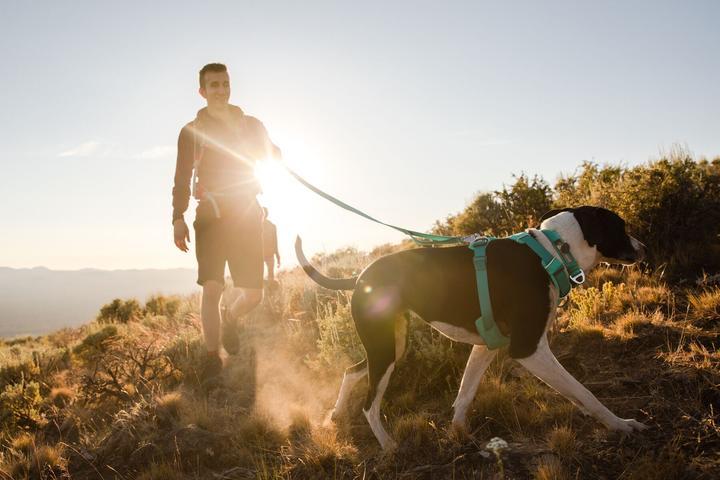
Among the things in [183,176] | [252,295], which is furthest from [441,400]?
[183,176]

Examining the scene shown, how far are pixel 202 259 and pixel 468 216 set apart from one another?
20.6 ft

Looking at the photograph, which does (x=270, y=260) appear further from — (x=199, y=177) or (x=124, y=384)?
(x=199, y=177)

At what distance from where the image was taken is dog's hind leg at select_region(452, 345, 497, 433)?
340cm

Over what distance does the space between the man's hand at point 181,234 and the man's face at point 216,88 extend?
50.1 inches

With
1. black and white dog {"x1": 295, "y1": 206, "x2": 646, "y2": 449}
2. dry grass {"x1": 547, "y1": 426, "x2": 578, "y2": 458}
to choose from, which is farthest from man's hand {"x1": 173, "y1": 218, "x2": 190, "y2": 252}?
dry grass {"x1": 547, "y1": 426, "x2": 578, "y2": 458}

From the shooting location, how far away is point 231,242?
4824mm

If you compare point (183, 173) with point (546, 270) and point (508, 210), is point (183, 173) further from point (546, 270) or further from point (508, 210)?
point (508, 210)

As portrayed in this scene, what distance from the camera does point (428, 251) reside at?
3.38 m

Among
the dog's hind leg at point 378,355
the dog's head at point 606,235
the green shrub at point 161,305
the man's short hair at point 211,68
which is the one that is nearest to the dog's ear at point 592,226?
the dog's head at point 606,235

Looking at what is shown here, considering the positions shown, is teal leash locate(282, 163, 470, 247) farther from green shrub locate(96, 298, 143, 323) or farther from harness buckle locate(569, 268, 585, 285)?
green shrub locate(96, 298, 143, 323)

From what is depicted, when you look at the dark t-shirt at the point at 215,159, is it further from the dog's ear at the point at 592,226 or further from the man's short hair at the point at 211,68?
the dog's ear at the point at 592,226

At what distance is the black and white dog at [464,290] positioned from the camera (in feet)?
9.98

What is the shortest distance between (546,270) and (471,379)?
1024mm

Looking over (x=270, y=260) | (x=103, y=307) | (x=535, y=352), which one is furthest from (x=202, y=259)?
(x=103, y=307)
